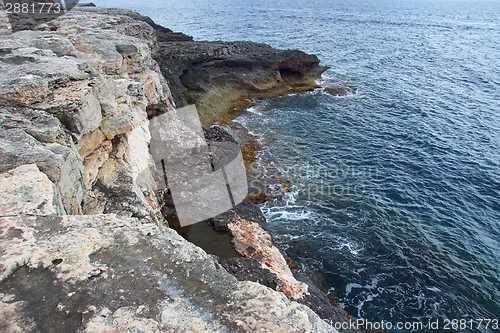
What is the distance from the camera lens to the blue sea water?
18016 mm

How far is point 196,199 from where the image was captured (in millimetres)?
19406

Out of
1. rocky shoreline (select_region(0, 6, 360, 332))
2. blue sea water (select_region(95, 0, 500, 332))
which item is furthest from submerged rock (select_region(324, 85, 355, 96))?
rocky shoreline (select_region(0, 6, 360, 332))

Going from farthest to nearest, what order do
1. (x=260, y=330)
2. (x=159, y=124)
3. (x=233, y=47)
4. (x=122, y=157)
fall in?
(x=233, y=47) < (x=159, y=124) < (x=122, y=157) < (x=260, y=330)

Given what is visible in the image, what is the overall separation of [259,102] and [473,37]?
250 feet

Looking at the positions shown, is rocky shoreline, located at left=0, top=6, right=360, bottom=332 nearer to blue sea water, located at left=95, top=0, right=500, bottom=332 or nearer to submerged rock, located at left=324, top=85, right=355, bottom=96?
blue sea water, located at left=95, top=0, right=500, bottom=332

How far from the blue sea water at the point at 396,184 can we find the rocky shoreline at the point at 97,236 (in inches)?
168

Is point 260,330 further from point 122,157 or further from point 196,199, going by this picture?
point 196,199

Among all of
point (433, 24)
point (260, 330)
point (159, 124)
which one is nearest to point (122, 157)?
point (159, 124)

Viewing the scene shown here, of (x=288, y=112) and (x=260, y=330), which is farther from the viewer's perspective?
(x=288, y=112)

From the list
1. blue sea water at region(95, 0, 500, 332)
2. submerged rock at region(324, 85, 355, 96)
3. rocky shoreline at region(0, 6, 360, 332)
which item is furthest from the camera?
submerged rock at region(324, 85, 355, 96)

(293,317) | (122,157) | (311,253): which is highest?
(293,317)

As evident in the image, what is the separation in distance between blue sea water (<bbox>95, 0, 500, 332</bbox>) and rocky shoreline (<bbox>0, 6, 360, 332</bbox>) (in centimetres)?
426

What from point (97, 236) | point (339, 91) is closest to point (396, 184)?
point (339, 91)

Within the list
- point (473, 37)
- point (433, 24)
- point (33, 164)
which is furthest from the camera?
point (433, 24)
